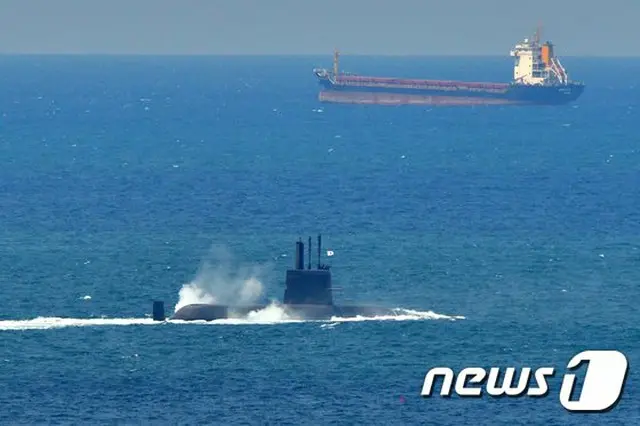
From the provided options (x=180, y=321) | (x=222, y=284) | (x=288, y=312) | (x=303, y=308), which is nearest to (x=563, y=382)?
(x=303, y=308)

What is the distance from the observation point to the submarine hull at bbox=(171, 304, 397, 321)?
4269 inches

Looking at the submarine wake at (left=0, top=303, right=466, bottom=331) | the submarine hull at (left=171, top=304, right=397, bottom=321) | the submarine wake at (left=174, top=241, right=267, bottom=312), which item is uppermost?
the submarine hull at (left=171, top=304, right=397, bottom=321)

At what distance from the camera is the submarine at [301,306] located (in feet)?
349

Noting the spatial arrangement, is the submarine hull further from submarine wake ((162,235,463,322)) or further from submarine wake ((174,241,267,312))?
submarine wake ((174,241,267,312))

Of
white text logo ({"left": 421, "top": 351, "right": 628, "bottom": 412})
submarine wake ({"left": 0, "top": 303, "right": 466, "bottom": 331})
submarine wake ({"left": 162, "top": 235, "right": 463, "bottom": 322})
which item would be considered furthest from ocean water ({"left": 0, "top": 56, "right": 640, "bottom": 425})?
white text logo ({"left": 421, "top": 351, "right": 628, "bottom": 412})

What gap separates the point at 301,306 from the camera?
4272 inches

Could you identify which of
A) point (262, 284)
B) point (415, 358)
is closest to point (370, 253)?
point (262, 284)

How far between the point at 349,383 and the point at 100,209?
8001 cm

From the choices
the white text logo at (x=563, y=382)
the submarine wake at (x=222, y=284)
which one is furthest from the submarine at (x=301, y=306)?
the white text logo at (x=563, y=382)

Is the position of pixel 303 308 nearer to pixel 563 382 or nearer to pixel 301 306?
pixel 301 306

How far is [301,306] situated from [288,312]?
95cm

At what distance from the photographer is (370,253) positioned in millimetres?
141625

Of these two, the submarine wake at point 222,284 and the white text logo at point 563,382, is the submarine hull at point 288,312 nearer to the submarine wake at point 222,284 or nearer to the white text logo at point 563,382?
the submarine wake at point 222,284

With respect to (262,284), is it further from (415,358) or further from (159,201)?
(159,201)
